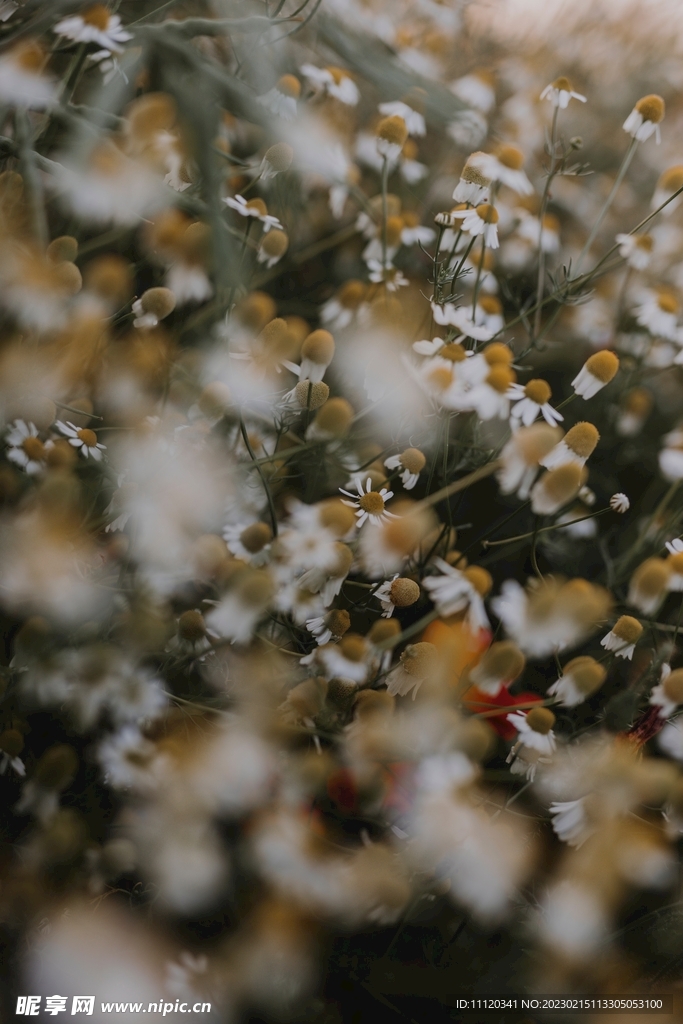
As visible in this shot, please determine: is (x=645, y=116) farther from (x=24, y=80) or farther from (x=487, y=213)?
(x=24, y=80)

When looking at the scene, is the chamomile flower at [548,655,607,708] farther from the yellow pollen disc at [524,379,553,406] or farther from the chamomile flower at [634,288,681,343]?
the chamomile flower at [634,288,681,343]

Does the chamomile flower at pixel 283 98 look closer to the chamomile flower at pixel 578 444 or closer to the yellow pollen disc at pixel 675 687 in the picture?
the chamomile flower at pixel 578 444

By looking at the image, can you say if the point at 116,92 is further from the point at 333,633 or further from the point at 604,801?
the point at 604,801

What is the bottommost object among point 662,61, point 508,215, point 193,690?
point 193,690

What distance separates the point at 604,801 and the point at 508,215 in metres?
0.46

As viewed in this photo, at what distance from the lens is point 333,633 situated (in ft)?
1.17

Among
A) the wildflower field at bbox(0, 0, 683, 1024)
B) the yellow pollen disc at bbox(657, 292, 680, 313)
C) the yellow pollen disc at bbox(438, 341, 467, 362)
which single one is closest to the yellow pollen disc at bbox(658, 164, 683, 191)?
the wildflower field at bbox(0, 0, 683, 1024)

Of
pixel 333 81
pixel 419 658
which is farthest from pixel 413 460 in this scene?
pixel 333 81

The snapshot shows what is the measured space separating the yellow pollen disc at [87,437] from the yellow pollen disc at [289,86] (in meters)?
0.27

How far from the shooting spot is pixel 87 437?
38 centimetres

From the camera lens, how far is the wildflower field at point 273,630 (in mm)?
289

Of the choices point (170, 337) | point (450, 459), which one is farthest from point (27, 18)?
point (450, 459)

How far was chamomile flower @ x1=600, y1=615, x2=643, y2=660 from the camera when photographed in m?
0.36

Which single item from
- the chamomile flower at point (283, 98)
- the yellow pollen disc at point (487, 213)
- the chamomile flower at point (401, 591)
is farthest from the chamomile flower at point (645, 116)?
the chamomile flower at point (401, 591)
